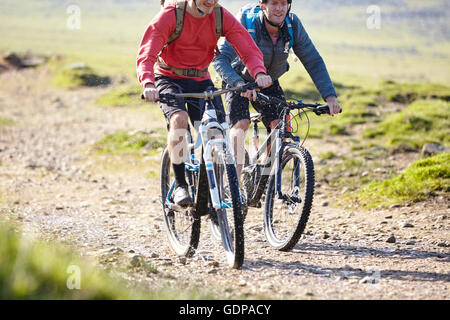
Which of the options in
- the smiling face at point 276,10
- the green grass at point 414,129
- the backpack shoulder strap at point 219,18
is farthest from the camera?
the green grass at point 414,129

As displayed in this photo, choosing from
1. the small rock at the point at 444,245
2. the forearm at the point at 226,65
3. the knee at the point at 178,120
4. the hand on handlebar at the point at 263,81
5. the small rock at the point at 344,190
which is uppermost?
the forearm at the point at 226,65

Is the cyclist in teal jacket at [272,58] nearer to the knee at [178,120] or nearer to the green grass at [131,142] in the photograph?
the knee at [178,120]

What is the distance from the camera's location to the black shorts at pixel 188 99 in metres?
5.76

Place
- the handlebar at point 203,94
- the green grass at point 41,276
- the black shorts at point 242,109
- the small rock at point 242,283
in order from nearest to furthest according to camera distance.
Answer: the green grass at point 41,276 → the small rock at point 242,283 → the handlebar at point 203,94 → the black shorts at point 242,109

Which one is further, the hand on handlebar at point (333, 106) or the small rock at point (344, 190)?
the small rock at point (344, 190)

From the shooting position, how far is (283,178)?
636 centimetres

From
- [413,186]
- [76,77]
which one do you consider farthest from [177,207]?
[76,77]

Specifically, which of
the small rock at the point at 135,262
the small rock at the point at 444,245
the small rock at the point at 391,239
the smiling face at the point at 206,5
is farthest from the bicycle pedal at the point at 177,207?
the small rock at the point at 444,245

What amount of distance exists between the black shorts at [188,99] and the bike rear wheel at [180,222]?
2.19 ft

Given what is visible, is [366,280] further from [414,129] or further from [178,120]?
[414,129]

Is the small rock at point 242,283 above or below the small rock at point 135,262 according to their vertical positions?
below

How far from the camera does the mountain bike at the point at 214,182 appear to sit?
17.1ft

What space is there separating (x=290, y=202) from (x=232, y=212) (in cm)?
107

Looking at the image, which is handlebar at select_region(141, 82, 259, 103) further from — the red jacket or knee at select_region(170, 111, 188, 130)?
the red jacket
